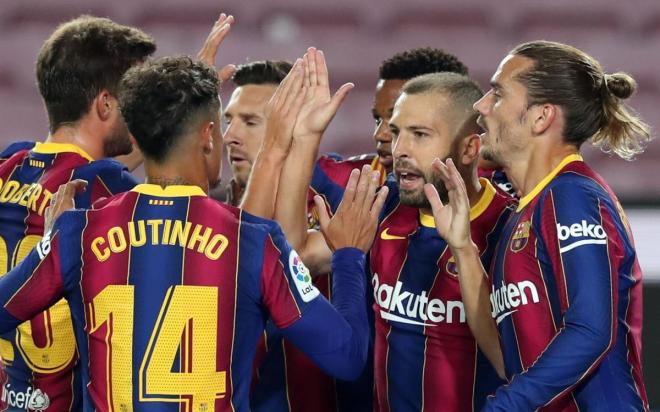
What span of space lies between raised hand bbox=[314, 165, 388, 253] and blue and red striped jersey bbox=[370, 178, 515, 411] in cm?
36

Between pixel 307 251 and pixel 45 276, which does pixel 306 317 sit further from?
pixel 307 251

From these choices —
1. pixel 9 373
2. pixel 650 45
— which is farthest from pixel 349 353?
pixel 650 45

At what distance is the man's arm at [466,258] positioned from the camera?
291 cm

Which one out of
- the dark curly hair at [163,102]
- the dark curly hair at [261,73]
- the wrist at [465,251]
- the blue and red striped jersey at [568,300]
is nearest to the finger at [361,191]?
the wrist at [465,251]

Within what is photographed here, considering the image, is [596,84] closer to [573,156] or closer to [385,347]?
[573,156]

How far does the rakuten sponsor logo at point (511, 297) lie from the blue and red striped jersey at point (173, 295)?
418mm

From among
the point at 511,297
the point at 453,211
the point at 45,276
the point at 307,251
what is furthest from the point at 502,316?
the point at 45,276

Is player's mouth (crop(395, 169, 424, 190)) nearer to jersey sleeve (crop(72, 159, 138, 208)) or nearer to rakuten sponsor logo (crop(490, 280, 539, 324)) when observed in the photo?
rakuten sponsor logo (crop(490, 280, 539, 324))

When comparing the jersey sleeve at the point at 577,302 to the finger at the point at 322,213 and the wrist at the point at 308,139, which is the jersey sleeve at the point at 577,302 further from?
the wrist at the point at 308,139

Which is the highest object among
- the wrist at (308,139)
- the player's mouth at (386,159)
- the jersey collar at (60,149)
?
the wrist at (308,139)

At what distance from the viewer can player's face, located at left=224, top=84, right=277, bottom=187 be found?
406 cm

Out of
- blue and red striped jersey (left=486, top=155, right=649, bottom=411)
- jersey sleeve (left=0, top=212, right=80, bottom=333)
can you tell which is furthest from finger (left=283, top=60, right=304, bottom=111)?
jersey sleeve (left=0, top=212, right=80, bottom=333)

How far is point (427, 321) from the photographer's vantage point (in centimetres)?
320

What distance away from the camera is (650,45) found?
6.82m
